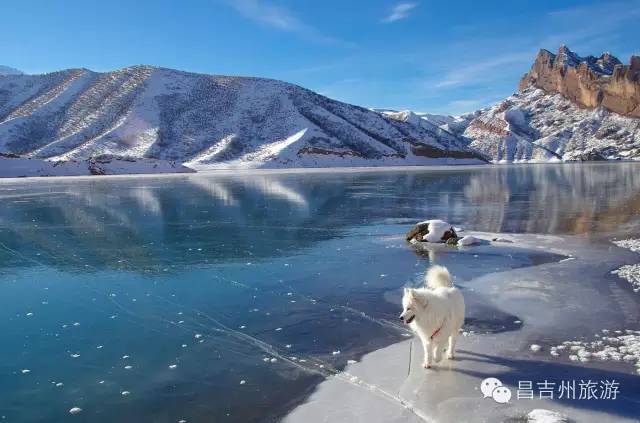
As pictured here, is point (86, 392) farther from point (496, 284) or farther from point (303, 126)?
point (303, 126)

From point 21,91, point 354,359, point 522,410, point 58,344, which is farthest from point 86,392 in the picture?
point 21,91

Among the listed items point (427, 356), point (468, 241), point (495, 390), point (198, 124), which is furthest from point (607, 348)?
point (198, 124)

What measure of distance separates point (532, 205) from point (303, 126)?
128647 mm

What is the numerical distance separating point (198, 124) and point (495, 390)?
163 metres

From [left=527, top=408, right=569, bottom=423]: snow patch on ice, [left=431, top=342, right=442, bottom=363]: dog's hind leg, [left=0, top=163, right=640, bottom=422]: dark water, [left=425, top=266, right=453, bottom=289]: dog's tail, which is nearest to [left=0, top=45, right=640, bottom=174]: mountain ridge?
[left=0, top=163, right=640, bottom=422]: dark water

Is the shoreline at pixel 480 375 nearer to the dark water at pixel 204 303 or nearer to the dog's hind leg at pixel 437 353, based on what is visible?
the dog's hind leg at pixel 437 353

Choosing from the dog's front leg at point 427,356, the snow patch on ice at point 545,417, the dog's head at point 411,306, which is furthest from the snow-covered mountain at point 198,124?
the snow patch on ice at point 545,417

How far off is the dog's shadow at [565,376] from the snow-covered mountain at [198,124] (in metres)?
118

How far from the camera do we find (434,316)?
780cm

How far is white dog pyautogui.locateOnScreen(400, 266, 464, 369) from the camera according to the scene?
769 cm

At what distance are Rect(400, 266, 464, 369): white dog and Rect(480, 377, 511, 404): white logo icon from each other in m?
0.92

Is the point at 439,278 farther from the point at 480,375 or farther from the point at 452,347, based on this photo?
the point at 480,375

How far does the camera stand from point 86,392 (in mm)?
7668

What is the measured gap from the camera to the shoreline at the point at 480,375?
6754 millimetres
